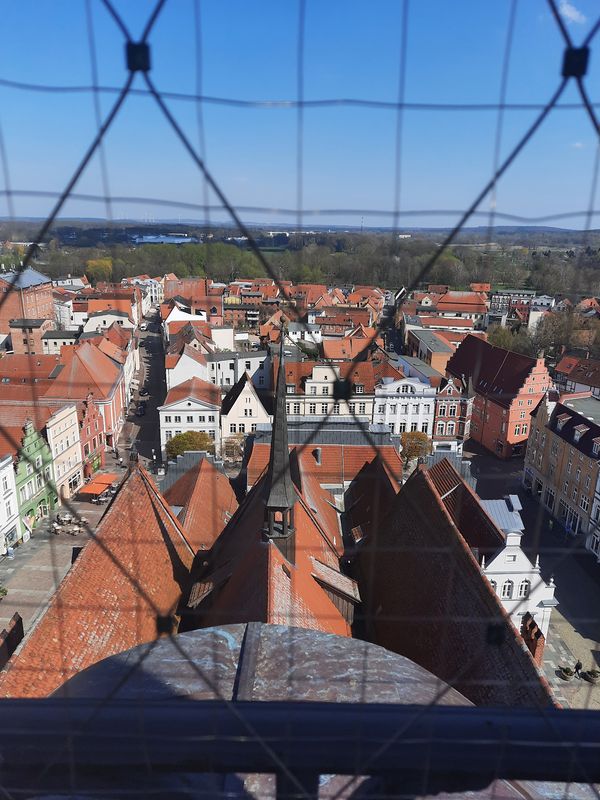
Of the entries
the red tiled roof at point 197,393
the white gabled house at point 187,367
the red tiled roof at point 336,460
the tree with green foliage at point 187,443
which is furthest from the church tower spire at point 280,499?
the white gabled house at point 187,367

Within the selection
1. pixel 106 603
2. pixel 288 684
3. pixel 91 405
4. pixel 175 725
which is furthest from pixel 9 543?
pixel 175 725

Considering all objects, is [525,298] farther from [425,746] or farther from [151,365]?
[151,365]

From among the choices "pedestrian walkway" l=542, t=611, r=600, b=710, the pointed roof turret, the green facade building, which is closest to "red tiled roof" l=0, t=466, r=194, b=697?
the pointed roof turret

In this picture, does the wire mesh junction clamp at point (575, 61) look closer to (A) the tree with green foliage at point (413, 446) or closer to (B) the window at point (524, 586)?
(B) the window at point (524, 586)

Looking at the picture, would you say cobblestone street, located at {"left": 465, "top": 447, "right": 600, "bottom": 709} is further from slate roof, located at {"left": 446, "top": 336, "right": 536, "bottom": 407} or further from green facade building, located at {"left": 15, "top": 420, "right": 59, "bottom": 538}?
green facade building, located at {"left": 15, "top": 420, "right": 59, "bottom": 538}

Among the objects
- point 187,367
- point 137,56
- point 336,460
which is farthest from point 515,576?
point 187,367

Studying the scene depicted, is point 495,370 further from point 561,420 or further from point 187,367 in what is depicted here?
point 187,367
